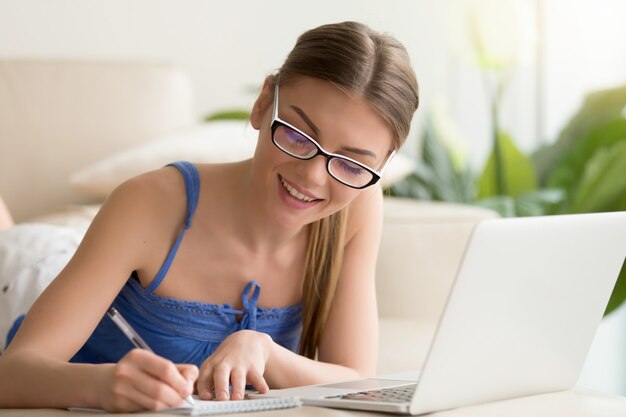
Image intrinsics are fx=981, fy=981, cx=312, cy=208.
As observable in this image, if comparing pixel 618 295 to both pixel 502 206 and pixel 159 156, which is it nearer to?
pixel 502 206

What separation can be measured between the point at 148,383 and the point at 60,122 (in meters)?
1.80

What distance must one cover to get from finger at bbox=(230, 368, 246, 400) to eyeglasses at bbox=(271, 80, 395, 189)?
307 millimetres

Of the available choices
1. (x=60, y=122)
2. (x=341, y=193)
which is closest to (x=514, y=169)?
(x=60, y=122)

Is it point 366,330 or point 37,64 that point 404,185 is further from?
point 366,330

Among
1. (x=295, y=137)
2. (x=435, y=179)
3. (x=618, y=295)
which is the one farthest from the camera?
(x=435, y=179)

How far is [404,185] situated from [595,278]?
244cm

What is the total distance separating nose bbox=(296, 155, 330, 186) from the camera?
51.4 inches

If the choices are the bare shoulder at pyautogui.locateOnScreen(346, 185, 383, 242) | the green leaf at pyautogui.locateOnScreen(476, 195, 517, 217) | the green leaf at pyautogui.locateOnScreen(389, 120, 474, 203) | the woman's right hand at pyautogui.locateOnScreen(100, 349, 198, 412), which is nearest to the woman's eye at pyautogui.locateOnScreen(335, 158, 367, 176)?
the bare shoulder at pyautogui.locateOnScreen(346, 185, 383, 242)

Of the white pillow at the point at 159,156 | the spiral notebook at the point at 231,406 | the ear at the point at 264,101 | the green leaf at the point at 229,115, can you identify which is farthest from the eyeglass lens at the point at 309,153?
the green leaf at the point at 229,115

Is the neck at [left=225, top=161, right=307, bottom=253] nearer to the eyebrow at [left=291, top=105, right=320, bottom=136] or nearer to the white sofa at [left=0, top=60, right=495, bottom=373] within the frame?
the eyebrow at [left=291, top=105, right=320, bottom=136]

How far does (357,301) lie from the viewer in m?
1.59

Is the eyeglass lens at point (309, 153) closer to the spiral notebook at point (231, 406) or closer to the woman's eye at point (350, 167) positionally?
the woman's eye at point (350, 167)

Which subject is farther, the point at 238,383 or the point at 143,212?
the point at 143,212

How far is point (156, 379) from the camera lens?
3.42ft
